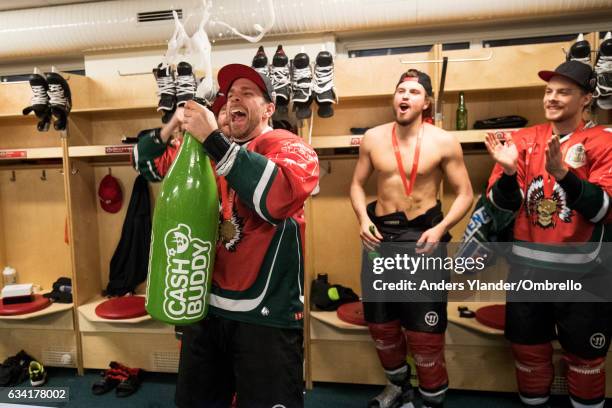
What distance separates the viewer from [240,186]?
110 cm

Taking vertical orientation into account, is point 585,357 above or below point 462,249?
below

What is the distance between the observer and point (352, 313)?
2625 mm

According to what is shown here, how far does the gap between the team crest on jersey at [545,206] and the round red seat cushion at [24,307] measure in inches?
123

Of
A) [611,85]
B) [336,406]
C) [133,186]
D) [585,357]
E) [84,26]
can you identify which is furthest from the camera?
[133,186]

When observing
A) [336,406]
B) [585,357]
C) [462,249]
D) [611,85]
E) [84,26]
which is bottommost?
[336,406]

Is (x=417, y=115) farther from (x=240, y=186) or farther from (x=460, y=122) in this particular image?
(x=240, y=186)

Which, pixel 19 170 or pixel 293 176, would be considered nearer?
pixel 293 176

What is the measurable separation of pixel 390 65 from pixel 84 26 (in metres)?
2.21

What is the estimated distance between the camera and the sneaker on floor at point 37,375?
277 centimetres

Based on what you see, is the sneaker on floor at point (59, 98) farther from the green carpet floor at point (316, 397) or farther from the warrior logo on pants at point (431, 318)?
the warrior logo on pants at point (431, 318)

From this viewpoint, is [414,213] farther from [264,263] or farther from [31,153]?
[31,153]

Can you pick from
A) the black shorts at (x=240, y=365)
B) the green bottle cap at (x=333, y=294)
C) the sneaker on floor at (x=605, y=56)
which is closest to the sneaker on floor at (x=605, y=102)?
the sneaker on floor at (x=605, y=56)

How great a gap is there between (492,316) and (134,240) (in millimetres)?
2513

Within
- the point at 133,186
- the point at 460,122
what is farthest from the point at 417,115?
the point at 133,186
